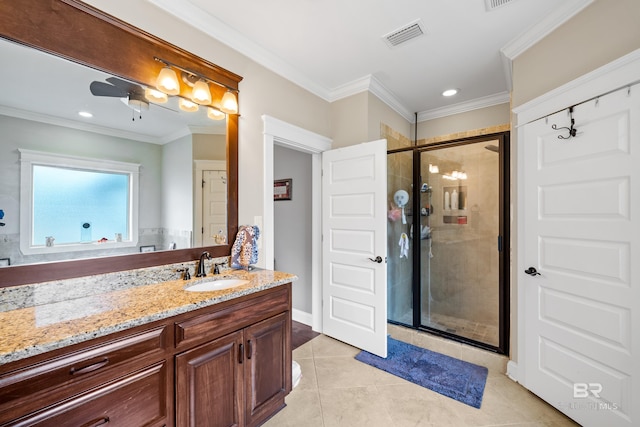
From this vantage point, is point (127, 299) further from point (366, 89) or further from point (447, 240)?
point (447, 240)

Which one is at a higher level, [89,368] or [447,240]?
[447,240]

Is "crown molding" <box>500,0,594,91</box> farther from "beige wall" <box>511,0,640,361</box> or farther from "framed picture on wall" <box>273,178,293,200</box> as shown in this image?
"framed picture on wall" <box>273,178,293,200</box>

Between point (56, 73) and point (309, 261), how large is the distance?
2.63 metres

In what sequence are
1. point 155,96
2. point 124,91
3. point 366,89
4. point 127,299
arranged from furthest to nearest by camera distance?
point 366,89 → point 155,96 → point 124,91 → point 127,299

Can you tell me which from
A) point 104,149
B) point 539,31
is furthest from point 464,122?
point 104,149

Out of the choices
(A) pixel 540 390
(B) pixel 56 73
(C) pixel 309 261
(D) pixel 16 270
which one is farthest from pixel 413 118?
(D) pixel 16 270

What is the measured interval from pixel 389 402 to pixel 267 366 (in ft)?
3.18

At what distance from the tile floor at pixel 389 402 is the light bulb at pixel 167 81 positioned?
88.8 inches

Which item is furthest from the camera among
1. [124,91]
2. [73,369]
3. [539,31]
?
[539,31]

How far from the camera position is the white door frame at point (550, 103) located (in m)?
1.45

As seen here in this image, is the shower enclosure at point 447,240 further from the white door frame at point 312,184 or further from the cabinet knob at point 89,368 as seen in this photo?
the cabinet knob at point 89,368

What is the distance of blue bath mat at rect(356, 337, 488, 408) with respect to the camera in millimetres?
2023

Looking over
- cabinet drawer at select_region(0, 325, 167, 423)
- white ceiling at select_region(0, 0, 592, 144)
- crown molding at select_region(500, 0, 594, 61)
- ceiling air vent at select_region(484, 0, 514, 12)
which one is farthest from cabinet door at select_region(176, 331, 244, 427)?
crown molding at select_region(500, 0, 594, 61)

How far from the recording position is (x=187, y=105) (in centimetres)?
184
